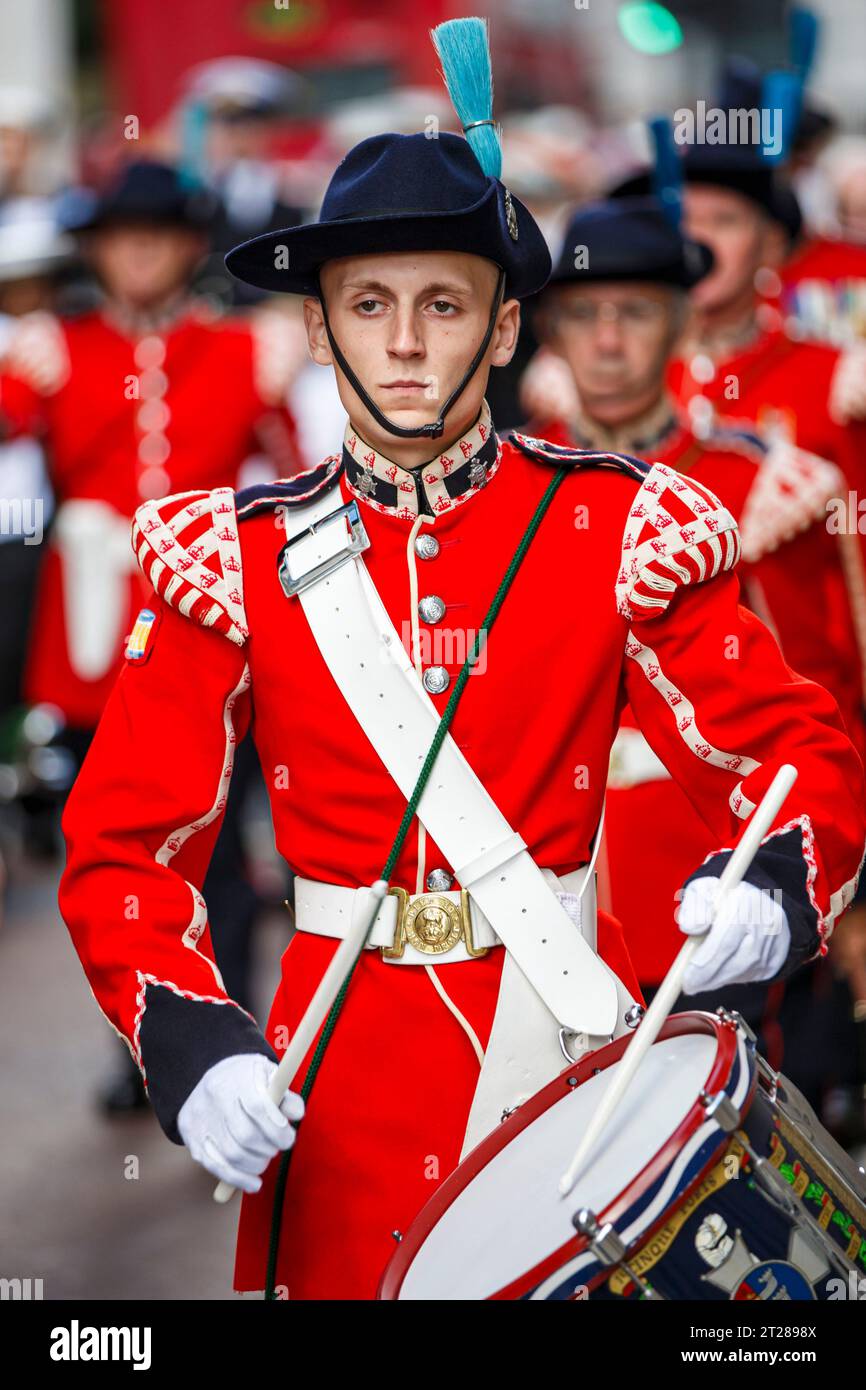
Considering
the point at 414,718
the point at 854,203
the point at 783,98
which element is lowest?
the point at 414,718

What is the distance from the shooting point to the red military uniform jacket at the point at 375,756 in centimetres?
282

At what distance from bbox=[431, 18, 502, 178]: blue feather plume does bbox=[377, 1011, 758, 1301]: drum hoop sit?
3.71ft

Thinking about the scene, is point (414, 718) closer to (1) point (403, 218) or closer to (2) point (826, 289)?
(1) point (403, 218)

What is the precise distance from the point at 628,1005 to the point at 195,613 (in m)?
0.75

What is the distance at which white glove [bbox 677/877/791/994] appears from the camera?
2.55 m

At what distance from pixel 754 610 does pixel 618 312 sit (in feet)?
2.23

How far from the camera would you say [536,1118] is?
8.74 feet

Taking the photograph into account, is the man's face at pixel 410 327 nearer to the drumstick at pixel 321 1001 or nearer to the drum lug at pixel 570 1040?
the drumstick at pixel 321 1001

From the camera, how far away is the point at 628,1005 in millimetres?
2896

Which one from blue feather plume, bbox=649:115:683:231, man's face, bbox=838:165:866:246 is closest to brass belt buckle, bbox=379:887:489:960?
blue feather plume, bbox=649:115:683:231

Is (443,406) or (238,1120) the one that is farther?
(443,406)

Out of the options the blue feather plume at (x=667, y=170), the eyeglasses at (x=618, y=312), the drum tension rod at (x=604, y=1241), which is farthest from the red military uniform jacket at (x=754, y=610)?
the drum tension rod at (x=604, y=1241)

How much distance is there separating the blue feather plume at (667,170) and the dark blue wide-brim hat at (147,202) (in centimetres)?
213

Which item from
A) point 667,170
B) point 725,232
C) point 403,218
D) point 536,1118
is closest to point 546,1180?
point 536,1118
